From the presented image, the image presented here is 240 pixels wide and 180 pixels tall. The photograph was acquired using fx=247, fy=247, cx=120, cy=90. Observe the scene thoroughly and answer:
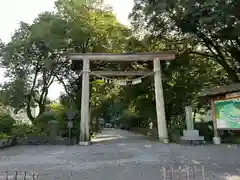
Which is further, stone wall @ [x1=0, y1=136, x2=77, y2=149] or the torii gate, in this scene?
stone wall @ [x1=0, y1=136, x2=77, y2=149]

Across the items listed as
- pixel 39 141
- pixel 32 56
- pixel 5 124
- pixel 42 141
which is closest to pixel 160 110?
pixel 42 141

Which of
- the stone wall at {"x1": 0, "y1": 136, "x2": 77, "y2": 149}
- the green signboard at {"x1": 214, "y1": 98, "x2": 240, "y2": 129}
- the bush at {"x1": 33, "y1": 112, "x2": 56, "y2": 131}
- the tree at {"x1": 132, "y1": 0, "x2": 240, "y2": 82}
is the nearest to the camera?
the tree at {"x1": 132, "y1": 0, "x2": 240, "y2": 82}

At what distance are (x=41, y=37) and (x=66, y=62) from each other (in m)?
3.11

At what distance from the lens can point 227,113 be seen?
37.3ft

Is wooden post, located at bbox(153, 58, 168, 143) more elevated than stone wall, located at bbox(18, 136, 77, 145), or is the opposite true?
wooden post, located at bbox(153, 58, 168, 143)

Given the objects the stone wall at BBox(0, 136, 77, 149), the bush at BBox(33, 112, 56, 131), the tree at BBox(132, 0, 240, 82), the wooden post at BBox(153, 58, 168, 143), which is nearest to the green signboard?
the wooden post at BBox(153, 58, 168, 143)

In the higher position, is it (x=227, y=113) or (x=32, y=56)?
(x=32, y=56)

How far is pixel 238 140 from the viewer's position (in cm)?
1193

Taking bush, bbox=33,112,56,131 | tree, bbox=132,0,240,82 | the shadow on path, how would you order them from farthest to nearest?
bush, bbox=33,112,56,131 < the shadow on path < tree, bbox=132,0,240,82

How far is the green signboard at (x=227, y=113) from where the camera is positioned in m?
10.8

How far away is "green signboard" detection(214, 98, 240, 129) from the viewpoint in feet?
35.4

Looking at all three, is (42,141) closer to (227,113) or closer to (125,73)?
(125,73)

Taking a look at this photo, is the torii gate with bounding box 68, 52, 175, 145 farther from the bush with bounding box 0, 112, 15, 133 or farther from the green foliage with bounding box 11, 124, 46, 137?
the bush with bounding box 0, 112, 15, 133

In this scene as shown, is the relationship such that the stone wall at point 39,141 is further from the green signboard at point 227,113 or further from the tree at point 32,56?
the green signboard at point 227,113
